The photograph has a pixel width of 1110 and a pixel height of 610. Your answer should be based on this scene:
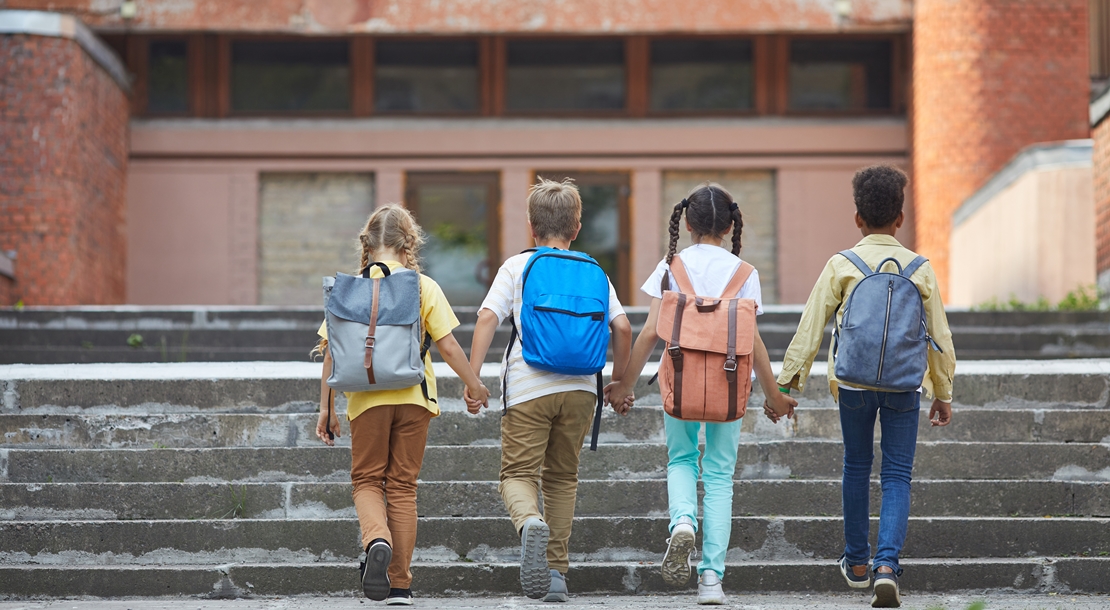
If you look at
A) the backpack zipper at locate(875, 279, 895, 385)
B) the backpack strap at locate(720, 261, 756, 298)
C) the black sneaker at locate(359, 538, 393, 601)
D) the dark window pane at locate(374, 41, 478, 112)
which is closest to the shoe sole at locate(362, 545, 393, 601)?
the black sneaker at locate(359, 538, 393, 601)

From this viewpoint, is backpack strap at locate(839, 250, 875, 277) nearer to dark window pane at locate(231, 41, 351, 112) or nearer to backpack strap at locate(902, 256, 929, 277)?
backpack strap at locate(902, 256, 929, 277)

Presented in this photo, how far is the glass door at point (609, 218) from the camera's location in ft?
48.2

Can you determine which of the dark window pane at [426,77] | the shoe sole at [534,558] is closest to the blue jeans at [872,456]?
the shoe sole at [534,558]

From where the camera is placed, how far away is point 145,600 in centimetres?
492

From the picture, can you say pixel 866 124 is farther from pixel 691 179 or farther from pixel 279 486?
pixel 279 486

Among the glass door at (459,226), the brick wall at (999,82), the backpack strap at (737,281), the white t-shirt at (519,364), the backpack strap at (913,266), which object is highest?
the brick wall at (999,82)

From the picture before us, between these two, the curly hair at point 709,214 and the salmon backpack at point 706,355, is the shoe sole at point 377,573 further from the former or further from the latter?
the curly hair at point 709,214

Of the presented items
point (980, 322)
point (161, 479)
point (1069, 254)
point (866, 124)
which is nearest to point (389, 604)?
point (161, 479)

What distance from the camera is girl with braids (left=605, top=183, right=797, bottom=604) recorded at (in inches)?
179

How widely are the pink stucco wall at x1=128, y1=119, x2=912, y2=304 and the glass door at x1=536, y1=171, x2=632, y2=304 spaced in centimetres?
12

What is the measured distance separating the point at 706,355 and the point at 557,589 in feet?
3.59

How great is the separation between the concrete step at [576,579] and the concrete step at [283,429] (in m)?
1.19

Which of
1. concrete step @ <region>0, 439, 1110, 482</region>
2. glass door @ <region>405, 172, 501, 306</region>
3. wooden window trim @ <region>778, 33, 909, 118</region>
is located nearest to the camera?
concrete step @ <region>0, 439, 1110, 482</region>

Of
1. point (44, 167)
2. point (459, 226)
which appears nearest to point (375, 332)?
point (44, 167)
